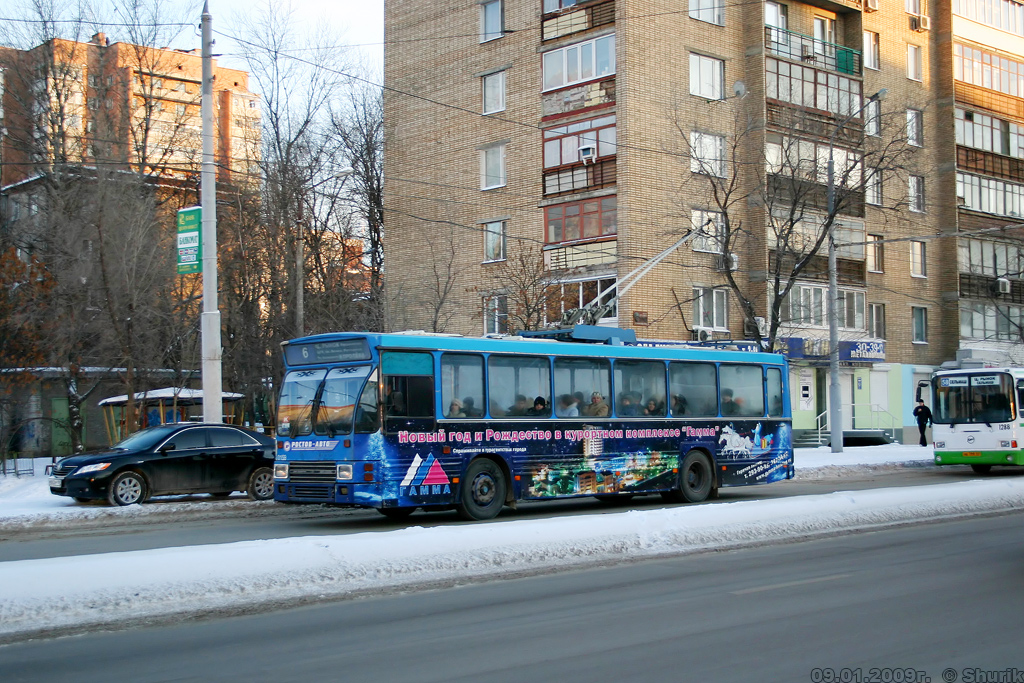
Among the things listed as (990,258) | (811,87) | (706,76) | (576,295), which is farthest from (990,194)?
(576,295)

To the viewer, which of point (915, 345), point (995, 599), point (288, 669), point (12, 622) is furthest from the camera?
point (915, 345)

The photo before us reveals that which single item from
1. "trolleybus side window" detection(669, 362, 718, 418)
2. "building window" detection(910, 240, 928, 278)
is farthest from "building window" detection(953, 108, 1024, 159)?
"trolleybus side window" detection(669, 362, 718, 418)

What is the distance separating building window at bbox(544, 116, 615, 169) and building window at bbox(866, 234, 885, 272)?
14194mm

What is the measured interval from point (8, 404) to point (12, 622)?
71.7 ft

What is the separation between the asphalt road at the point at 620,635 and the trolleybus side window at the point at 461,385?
5092mm

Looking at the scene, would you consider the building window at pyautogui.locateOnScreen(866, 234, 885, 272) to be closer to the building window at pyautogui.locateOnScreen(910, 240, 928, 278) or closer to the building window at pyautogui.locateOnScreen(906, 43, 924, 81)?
the building window at pyautogui.locateOnScreen(910, 240, 928, 278)

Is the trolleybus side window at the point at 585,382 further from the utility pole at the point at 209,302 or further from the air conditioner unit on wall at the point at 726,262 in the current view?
the air conditioner unit on wall at the point at 726,262

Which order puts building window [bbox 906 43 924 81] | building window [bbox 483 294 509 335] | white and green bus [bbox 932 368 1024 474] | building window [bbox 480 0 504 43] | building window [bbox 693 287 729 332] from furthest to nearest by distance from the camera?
building window [bbox 906 43 924 81] < building window [bbox 480 0 504 43] < building window [bbox 693 287 729 332] < building window [bbox 483 294 509 335] < white and green bus [bbox 932 368 1024 474]

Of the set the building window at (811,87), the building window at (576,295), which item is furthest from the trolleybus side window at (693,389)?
the building window at (811,87)

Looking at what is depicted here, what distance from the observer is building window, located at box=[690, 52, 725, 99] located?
38.2 metres

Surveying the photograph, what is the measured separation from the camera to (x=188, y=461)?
19.7m

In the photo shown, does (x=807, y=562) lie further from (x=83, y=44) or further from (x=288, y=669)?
(x=83, y=44)

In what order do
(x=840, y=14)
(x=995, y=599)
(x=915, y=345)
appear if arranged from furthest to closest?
(x=915, y=345)
(x=840, y=14)
(x=995, y=599)

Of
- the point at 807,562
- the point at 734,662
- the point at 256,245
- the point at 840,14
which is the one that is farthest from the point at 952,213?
the point at 734,662
